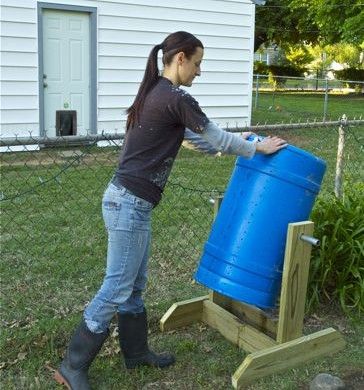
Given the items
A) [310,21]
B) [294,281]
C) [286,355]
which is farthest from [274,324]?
[310,21]

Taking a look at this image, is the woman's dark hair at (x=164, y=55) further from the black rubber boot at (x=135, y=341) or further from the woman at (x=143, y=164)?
the black rubber boot at (x=135, y=341)

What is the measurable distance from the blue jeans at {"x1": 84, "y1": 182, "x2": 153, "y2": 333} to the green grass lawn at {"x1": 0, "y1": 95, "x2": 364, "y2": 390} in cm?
42

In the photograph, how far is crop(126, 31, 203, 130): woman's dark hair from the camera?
268cm

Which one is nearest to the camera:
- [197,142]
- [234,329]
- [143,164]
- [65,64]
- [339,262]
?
[143,164]

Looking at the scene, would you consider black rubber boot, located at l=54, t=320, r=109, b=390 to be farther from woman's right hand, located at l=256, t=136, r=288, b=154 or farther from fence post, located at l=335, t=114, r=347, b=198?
fence post, located at l=335, t=114, r=347, b=198

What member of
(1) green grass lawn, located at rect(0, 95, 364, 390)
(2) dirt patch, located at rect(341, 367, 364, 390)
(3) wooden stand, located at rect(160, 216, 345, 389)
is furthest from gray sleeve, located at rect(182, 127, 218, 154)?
(2) dirt patch, located at rect(341, 367, 364, 390)

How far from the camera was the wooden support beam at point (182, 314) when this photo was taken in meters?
3.59

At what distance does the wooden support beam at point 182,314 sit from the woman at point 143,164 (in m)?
0.76

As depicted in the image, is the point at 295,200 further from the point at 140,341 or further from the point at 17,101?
the point at 17,101

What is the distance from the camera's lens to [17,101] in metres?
9.05

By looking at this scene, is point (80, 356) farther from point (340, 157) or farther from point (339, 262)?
point (340, 157)

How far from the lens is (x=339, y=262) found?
3949 millimetres

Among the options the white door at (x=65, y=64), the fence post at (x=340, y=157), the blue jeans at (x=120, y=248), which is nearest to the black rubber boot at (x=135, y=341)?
the blue jeans at (x=120, y=248)

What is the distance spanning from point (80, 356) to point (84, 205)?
3283 millimetres
